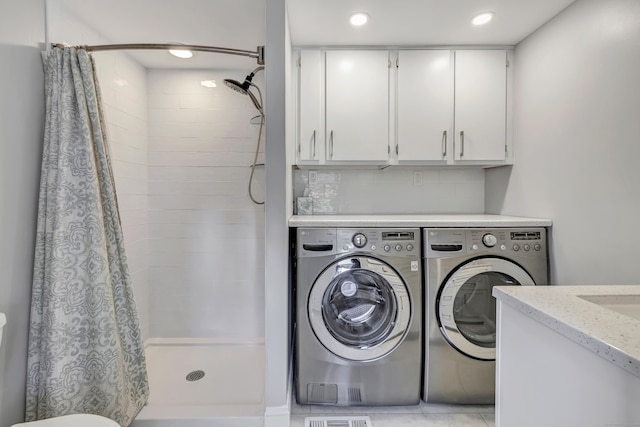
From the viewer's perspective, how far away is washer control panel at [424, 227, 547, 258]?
1.66 m

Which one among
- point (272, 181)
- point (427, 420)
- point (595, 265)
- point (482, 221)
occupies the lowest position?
point (427, 420)

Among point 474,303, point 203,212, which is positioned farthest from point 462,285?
point 203,212

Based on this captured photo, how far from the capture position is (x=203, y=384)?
1857mm

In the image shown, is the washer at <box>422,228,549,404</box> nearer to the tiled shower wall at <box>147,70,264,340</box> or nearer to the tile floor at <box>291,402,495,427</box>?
the tile floor at <box>291,402,495,427</box>

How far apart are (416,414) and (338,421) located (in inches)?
18.1

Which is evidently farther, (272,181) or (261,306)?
(261,306)

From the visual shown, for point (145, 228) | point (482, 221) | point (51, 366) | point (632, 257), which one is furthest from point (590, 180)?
point (145, 228)

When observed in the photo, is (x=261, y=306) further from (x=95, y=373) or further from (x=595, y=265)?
(x=595, y=265)

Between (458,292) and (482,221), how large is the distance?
44 centimetres

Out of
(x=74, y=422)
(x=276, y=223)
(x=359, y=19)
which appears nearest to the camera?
(x=74, y=422)

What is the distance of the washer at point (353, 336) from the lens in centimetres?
164

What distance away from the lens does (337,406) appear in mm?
1703

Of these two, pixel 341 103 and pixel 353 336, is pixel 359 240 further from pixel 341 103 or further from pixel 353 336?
pixel 341 103

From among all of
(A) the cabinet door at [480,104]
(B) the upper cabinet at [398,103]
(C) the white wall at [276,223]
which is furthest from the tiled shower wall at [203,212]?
(A) the cabinet door at [480,104]
